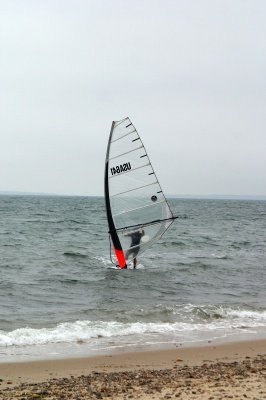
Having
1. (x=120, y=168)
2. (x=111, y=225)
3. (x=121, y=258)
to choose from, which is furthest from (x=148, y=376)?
(x=121, y=258)

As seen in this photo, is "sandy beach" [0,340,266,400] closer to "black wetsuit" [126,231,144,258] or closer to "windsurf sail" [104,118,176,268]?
"windsurf sail" [104,118,176,268]

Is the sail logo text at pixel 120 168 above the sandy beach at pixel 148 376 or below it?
above

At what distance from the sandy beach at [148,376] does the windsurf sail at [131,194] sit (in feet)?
25.8

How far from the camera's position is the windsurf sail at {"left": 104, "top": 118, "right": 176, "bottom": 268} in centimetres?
1695

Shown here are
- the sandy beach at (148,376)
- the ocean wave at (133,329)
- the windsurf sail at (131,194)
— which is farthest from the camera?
the windsurf sail at (131,194)

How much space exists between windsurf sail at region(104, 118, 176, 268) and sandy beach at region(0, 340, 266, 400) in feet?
25.8

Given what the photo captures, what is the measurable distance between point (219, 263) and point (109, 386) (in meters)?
16.3

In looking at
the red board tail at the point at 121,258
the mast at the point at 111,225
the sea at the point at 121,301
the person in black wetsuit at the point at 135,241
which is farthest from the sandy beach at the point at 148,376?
the red board tail at the point at 121,258

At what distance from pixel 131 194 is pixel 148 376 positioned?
32.1 feet

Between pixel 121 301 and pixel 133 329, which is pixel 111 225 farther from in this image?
pixel 133 329

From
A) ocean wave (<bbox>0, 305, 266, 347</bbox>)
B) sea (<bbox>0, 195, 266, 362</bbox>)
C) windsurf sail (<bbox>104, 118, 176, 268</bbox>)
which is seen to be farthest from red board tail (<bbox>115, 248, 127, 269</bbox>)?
ocean wave (<bbox>0, 305, 266, 347</bbox>)

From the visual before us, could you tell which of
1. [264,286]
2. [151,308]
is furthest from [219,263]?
[151,308]

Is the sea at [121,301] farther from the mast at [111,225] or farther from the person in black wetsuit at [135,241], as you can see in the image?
the person in black wetsuit at [135,241]

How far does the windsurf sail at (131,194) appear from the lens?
16953mm
